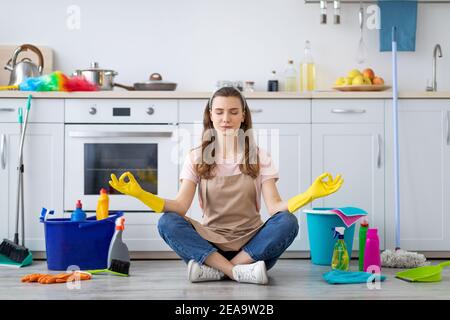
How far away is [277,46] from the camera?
4.55m

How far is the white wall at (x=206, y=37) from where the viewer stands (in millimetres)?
4504

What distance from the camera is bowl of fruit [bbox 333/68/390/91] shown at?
13.5 ft

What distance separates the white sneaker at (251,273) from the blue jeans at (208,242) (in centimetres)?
10

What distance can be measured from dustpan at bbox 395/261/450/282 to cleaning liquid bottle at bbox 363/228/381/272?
0.22 m

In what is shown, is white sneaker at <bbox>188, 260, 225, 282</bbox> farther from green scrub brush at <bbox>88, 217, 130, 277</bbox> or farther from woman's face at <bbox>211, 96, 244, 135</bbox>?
woman's face at <bbox>211, 96, 244, 135</bbox>

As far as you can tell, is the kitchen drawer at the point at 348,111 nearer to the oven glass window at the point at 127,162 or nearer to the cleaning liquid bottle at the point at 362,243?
the cleaning liquid bottle at the point at 362,243

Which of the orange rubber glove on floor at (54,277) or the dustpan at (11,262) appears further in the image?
the dustpan at (11,262)

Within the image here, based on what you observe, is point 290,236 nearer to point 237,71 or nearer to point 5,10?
point 237,71

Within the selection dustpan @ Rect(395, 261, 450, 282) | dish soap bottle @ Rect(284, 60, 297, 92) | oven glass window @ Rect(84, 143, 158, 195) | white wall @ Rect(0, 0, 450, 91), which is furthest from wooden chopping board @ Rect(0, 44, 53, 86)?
dustpan @ Rect(395, 261, 450, 282)

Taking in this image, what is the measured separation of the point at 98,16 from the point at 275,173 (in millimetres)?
1909

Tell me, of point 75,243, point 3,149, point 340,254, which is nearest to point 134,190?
point 75,243

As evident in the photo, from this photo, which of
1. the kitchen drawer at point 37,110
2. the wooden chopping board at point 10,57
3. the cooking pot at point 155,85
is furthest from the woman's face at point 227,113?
the wooden chopping board at point 10,57

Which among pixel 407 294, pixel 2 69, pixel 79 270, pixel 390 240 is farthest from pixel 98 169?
pixel 407 294

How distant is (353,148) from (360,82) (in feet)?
1.31
